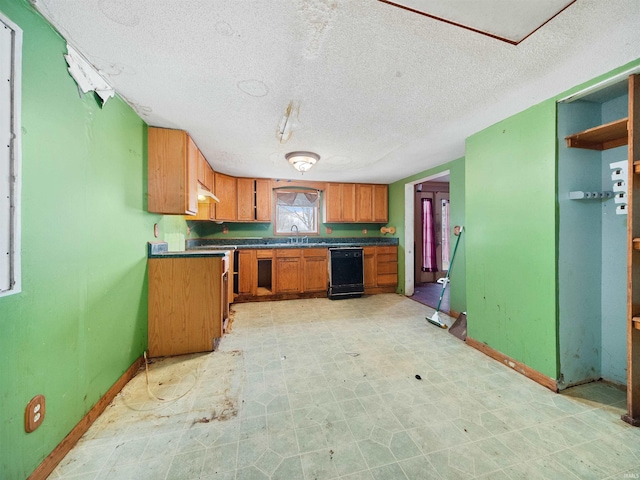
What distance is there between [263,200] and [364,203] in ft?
6.69

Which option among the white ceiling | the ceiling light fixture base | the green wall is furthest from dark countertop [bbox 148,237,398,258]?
the white ceiling

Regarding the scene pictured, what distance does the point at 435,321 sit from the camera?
2.98 meters

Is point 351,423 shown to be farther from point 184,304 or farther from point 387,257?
point 387,257

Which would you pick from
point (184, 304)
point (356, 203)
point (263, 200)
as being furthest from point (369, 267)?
point (184, 304)

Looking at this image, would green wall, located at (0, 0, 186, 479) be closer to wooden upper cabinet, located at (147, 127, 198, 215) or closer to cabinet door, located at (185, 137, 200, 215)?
wooden upper cabinet, located at (147, 127, 198, 215)

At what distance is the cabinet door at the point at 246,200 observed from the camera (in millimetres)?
4344

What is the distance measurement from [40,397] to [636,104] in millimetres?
3475

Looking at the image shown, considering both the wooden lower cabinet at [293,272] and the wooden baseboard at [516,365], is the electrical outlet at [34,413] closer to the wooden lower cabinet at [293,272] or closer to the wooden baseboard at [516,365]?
the wooden lower cabinet at [293,272]

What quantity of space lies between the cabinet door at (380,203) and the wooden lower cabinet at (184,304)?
3.46 m

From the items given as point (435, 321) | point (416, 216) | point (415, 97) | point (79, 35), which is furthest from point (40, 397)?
point (416, 216)

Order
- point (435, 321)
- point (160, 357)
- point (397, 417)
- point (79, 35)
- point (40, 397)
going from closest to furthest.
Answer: point (40, 397), point (79, 35), point (397, 417), point (160, 357), point (435, 321)

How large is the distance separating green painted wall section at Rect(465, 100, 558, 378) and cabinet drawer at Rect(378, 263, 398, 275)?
83.6 inches

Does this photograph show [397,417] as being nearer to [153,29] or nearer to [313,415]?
[313,415]

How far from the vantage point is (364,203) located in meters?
4.89
